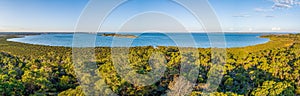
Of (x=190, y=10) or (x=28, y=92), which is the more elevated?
(x=190, y=10)

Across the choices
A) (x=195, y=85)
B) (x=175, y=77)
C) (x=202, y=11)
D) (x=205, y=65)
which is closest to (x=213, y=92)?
(x=195, y=85)

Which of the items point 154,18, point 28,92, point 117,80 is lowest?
point 28,92

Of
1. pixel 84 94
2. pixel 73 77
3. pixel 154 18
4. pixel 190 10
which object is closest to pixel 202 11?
pixel 190 10

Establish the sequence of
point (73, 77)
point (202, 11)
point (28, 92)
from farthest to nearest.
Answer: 1. point (73, 77)
2. point (28, 92)
3. point (202, 11)

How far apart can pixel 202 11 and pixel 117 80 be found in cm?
590

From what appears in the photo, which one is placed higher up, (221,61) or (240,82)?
(221,61)

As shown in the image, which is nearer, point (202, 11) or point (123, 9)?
point (202, 11)

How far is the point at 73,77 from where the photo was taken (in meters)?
15.2

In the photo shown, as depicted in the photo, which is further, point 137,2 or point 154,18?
point 137,2

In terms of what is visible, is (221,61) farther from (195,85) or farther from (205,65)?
(195,85)

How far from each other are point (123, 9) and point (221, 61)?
33.8 feet

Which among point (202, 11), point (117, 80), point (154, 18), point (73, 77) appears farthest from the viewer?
point (73, 77)

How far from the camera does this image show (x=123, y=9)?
771 centimetres

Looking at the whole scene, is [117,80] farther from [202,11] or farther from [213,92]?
[202,11]
